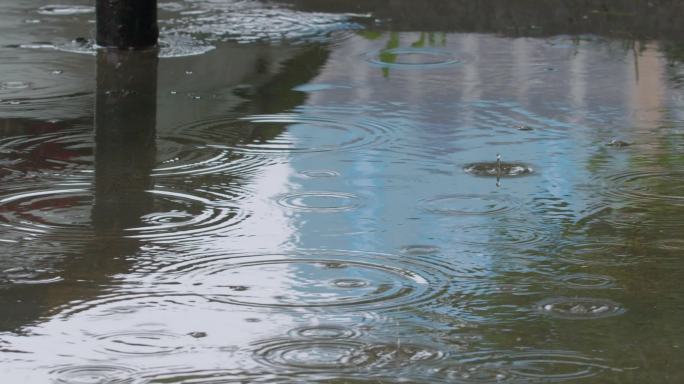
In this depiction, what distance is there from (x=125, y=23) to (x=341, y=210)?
10.5 ft

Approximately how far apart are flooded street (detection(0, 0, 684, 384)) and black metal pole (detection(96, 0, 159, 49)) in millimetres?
148

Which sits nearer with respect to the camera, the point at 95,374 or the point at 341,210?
the point at 95,374

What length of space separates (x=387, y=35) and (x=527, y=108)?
209 cm

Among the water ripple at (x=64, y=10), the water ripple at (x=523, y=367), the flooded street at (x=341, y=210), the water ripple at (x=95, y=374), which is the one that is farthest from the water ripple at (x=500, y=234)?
the water ripple at (x=64, y=10)

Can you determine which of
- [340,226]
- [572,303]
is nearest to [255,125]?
[340,226]

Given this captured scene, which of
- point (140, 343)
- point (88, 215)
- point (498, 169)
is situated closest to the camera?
point (140, 343)

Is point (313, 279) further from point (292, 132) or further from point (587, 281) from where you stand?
point (292, 132)

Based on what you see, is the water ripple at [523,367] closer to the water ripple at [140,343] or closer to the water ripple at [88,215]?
the water ripple at [140,343]

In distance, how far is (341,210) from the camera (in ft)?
13.9

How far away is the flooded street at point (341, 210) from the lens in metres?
3.05

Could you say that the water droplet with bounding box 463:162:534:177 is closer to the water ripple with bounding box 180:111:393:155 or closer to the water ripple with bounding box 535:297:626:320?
the water ripple with bounding box 180:111:393:155

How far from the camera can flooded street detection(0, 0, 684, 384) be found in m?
3.05

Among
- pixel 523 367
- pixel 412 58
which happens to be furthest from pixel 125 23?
pixel 523 367

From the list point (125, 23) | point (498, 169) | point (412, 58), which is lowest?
point (498, 169)
